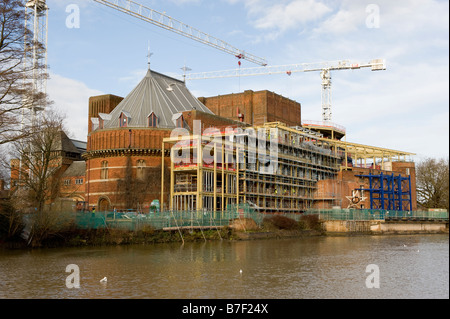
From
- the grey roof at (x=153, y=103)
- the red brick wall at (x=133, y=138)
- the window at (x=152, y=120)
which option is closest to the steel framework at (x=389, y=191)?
the grey roof at (x=153, y=103)

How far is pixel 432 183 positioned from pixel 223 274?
7234cm

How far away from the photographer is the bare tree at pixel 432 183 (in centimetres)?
8438

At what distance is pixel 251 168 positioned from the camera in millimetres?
63438

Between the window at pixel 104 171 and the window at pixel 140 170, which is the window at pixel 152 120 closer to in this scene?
the window at pixel 140 170

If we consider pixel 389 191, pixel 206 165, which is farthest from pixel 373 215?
pixel 206 165

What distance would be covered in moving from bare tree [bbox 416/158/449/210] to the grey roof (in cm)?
4240

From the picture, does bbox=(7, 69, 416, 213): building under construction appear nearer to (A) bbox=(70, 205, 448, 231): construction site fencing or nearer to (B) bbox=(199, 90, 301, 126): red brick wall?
(A) bbox=(70, 205, 448, 231): construction site fencing

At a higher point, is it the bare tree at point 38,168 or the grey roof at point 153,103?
the grey roof at point 153,103

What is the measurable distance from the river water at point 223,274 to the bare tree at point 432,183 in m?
55.1

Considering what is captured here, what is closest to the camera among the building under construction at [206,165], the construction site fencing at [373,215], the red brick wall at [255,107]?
the building under construction at [206,165]

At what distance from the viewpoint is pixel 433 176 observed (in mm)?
86688
